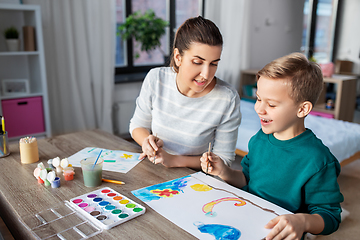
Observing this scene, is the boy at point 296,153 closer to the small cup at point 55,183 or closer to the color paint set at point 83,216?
→ the color paint set at point 83,216

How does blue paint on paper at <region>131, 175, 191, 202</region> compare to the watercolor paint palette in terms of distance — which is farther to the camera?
blue paint on paper at <region>131, 175, 191, 202</region>

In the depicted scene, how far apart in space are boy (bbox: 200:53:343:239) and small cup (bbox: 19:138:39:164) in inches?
34.6

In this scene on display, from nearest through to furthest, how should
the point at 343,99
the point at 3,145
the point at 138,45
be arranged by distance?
the point at 3,145, the point at 343,99, the point at 138,45

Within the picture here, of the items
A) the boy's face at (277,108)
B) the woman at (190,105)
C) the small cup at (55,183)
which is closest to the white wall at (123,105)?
the woman at (190,105)

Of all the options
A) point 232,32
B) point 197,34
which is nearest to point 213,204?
point 197,34

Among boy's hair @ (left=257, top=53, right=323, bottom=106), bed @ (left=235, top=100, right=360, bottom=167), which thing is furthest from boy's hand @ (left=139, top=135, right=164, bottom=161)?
bed @ (left=235, top=100, right=360, bottom=167)

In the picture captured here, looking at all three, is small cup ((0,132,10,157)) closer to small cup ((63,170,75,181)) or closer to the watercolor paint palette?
small cup ((63,170,75,181))

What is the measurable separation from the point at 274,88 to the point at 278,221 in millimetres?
377

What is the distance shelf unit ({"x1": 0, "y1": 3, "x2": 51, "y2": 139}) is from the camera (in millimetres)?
2580

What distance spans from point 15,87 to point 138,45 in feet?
5.07

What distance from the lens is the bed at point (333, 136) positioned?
8.34 ft

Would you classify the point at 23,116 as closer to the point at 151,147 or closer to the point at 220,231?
the point at 151,147

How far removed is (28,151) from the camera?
1.25 metres

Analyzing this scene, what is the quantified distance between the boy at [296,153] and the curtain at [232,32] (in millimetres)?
3138
